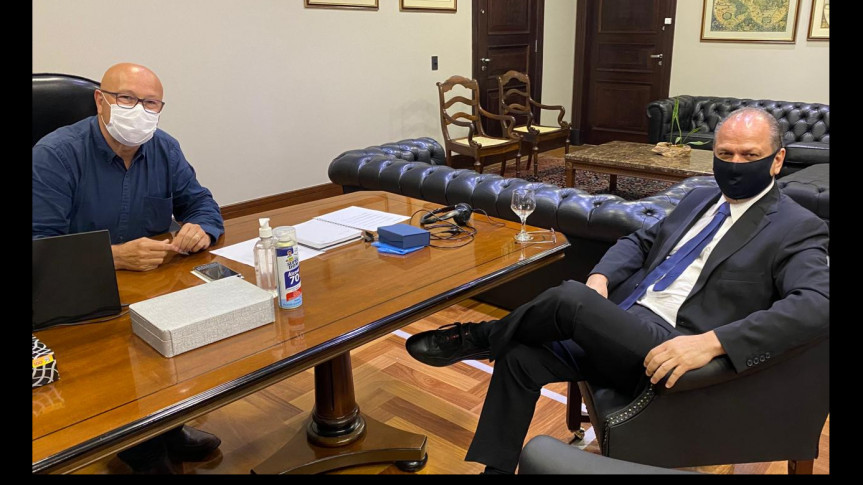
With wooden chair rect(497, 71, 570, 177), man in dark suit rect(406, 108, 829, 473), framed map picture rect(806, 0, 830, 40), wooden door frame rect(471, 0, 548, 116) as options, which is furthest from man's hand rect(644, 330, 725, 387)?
framed map picture rect(806, 0, 830, 40)

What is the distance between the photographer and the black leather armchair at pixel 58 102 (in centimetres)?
225

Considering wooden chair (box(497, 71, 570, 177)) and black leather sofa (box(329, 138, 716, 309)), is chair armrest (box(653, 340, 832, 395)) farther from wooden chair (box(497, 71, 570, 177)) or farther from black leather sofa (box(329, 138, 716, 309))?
wooden chair (box(497, 71, 570, 177))

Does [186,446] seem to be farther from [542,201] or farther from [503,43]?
[503,43]

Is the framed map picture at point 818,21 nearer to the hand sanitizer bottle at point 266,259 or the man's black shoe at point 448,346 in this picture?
the man's black shoe at point 448,346

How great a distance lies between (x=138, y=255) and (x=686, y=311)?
1.50 metres

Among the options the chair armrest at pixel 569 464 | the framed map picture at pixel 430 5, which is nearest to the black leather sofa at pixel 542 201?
the chair armrest at pixel 569 464

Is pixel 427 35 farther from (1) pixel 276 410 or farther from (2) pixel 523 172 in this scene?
(1) pixel 276 410

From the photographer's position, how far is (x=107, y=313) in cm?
142

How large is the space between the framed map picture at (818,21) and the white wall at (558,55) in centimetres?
253

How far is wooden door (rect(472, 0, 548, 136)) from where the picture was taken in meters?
6.44

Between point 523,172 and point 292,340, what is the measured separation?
5.32m

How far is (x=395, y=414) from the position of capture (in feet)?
7.76

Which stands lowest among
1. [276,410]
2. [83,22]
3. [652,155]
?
[276,410]

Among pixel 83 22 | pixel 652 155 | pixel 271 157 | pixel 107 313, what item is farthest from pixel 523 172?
pixel 107 313
